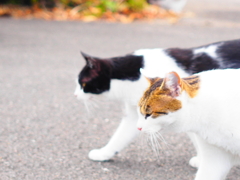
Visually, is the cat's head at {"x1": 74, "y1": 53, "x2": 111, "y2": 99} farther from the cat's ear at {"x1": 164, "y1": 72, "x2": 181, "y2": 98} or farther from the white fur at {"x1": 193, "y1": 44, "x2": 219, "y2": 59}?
the cat's ear at {"x1": 164, "y1": 72, "x2": 181, "y2": 98}

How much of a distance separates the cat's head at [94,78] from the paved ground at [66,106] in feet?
1.79

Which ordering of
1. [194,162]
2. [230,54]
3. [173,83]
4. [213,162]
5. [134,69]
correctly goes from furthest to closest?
[194,162]
[134,69]
[230,54]
[213,162]
[173,83]

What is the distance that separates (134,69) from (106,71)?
0.20 meters

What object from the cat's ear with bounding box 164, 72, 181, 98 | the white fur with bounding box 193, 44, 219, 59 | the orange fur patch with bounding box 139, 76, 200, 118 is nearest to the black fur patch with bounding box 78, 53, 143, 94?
the white fur with bounding box 193, 44, 219, 59

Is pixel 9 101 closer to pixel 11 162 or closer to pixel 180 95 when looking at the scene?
pixel 11 162

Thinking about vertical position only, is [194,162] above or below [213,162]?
below

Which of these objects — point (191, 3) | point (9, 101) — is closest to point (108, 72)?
point (9, 101)

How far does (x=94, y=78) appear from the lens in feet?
8.57

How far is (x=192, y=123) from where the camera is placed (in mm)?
1840

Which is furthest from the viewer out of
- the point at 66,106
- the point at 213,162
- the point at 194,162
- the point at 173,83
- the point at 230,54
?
the point at 66,106

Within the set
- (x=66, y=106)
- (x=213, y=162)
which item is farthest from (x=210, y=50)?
(x=66, y=106)

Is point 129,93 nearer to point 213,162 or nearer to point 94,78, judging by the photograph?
point 94,78

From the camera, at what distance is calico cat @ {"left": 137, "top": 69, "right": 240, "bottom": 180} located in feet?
5.87

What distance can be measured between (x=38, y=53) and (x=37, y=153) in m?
3.62
